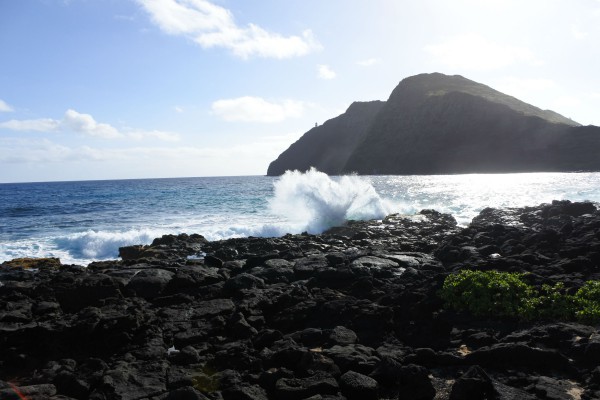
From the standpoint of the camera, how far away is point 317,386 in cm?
614

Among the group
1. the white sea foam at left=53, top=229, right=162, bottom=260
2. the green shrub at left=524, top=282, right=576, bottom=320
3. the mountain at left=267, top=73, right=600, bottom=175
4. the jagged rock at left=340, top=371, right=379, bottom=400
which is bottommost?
the white sea foam at left=53, top=229, right=162, bottom=260

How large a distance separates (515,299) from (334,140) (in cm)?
17251

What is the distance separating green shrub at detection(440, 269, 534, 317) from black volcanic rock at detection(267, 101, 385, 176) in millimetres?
154090

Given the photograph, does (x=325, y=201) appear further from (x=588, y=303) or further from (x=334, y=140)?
(x=334, y=140)

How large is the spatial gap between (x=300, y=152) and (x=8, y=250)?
16542 cm

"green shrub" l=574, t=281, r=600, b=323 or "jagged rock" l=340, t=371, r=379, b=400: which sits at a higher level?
"green shrub" l=574, t=281, r=600, b=323

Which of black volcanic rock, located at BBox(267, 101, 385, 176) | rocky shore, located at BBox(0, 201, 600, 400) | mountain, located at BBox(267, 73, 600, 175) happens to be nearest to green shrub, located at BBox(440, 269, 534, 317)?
rocky shore, located at BBox(0, 201, 600, 400)

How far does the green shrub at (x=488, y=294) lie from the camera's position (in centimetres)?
909

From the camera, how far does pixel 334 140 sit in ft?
589

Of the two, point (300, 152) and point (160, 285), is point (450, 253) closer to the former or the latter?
point (160, 285)

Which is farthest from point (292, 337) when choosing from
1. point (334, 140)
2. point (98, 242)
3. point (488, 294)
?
point (334, 140)

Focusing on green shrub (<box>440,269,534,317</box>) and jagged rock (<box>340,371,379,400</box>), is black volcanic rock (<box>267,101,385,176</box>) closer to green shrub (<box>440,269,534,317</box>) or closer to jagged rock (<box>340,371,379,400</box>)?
green shrub (<box>440,269,534,317</box>)

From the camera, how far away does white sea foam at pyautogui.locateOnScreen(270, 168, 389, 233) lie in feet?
114

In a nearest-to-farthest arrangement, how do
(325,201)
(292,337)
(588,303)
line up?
(292,337) → (588,303) → (325,201)
